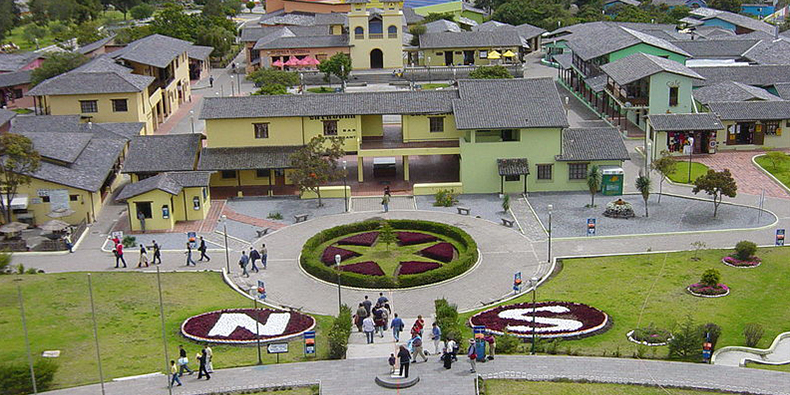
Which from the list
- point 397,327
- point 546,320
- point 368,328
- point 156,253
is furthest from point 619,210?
point 156,253

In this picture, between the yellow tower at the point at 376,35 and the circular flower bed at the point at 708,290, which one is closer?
the circular flower bed at the point at 708,290

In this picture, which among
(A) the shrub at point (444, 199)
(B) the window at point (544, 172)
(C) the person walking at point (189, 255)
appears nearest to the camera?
(C) the person walking at point (189, 255)

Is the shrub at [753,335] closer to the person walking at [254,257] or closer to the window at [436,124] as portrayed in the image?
the person walking at [254,257]

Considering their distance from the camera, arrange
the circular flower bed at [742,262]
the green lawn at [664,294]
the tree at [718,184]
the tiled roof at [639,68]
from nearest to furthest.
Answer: the green lawn at [664,294] → the circular flower bed at [742,262] → the tree at [718,184] → the tiled roof at [639,68]

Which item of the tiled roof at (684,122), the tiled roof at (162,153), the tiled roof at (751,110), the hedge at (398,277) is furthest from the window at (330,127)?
the tiled roof at (751,110)

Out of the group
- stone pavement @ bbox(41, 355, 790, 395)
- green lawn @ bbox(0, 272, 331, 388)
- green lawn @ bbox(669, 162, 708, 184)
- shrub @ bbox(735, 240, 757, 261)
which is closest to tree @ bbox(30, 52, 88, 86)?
green lawn @ bbox(0, 272, 331, 388)

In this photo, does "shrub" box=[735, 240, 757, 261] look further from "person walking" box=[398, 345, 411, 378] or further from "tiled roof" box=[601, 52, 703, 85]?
"tiled roof" box=[601, 52, 703, 85]

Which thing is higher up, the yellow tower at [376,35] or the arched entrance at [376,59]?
the yellow tower at [376,35]
